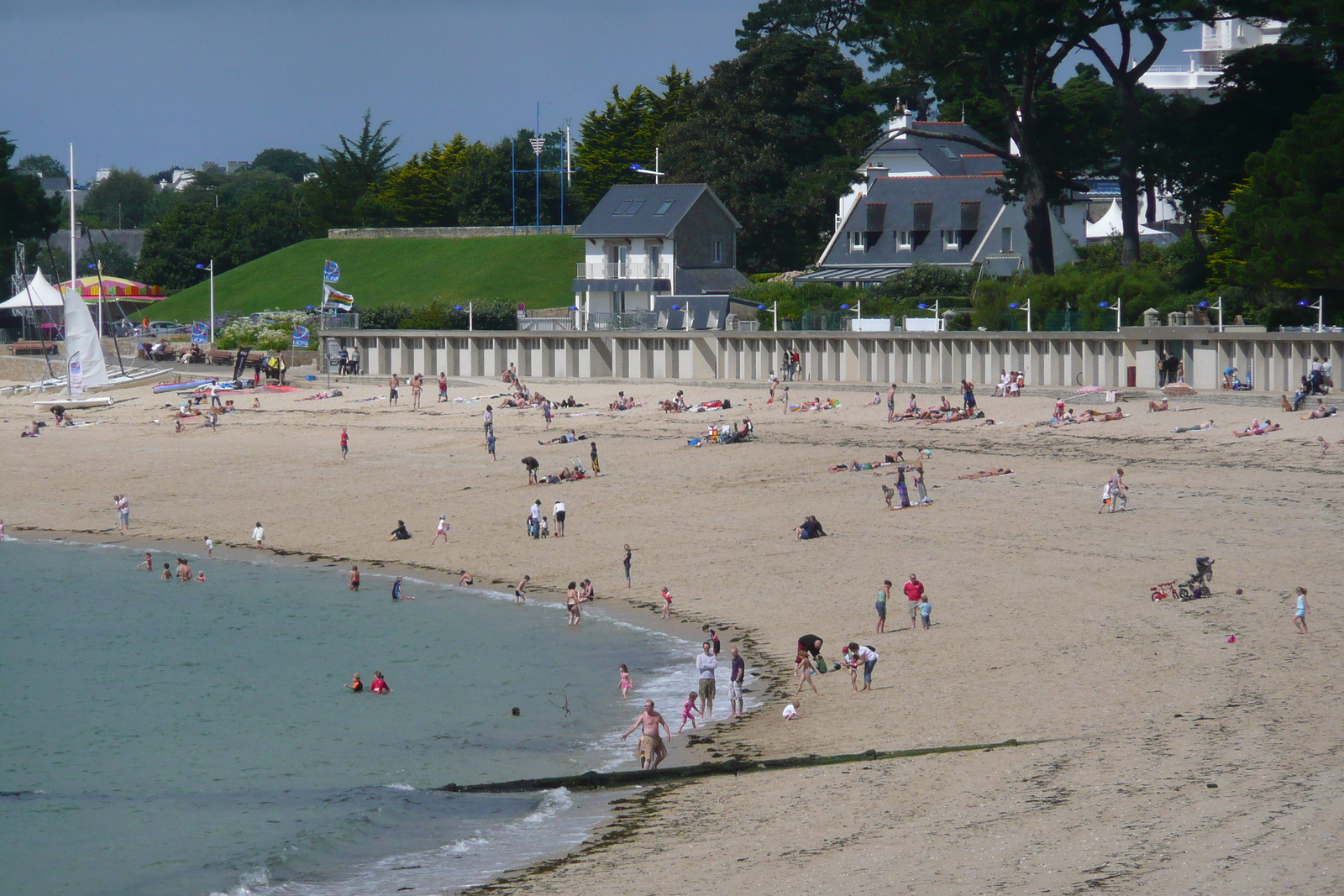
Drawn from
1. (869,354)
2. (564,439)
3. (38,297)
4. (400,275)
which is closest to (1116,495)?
(564,439)

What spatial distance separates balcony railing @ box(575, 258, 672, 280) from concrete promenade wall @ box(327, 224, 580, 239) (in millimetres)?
17598

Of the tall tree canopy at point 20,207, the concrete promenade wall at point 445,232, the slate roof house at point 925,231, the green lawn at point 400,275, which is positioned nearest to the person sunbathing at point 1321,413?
the slate roof house at point 925,231

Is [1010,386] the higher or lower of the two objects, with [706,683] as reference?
higher

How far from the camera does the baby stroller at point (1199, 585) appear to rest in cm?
2069

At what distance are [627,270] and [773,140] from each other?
1055 cm

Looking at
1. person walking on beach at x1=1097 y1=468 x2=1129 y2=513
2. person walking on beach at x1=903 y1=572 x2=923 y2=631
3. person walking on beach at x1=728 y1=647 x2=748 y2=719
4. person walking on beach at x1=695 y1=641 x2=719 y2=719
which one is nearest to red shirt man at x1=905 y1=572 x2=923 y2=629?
person walking on beach at x1=903 y1=572 x2=923 y2=631

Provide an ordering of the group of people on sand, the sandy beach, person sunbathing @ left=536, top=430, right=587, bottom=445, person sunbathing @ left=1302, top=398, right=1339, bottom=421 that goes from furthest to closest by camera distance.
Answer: the group of people on sand, person sunbathing @ left=536, top=430, right=587, bottom=445, person sunbathing @ left=1302, top=398, right=1339, bottom=421, the sandy beach

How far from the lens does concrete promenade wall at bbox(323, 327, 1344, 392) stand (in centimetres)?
3788

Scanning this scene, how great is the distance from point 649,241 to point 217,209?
1756 inches

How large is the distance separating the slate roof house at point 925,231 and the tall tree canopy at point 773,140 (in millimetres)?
2743

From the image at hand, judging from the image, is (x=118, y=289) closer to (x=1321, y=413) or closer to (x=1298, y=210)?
(x=1298, y=210)

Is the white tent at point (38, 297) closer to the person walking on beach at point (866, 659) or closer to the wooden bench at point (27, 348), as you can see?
the wooden bench at point (27, 348)

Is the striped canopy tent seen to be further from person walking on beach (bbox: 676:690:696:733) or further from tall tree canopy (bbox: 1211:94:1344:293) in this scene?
person walking on beach (bbox: 676:690:696:733)

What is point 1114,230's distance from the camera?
80375 millimetres
